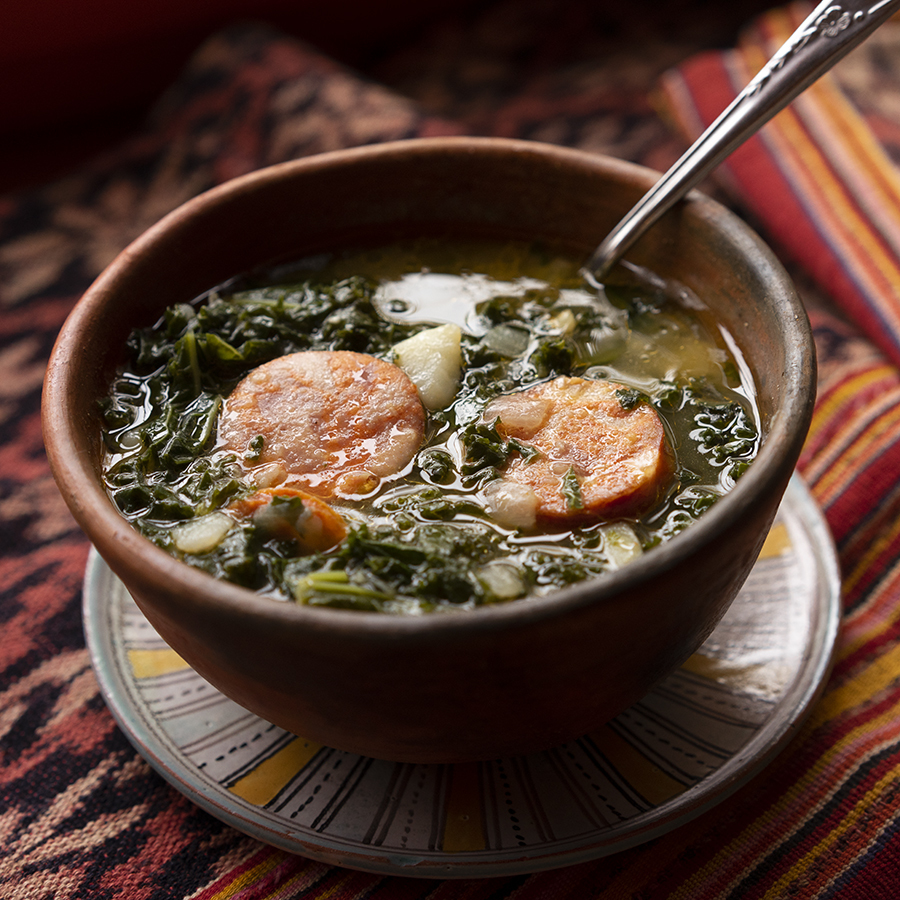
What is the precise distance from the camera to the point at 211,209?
8.63 ft

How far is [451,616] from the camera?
5.16 ft

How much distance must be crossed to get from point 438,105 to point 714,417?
11.7 ft

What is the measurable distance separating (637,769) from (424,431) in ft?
3.09

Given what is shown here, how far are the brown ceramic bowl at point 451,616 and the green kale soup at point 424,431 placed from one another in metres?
0.13

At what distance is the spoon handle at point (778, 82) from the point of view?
7.71 ft

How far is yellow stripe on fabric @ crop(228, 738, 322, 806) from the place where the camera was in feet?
6.92

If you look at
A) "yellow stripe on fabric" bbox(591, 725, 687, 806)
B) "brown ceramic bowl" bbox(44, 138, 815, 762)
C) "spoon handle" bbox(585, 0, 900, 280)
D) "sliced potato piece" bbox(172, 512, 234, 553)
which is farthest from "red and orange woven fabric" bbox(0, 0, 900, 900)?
"spoon handle" bbox(585, 0, 900, 280)

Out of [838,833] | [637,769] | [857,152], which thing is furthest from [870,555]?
[857,152]

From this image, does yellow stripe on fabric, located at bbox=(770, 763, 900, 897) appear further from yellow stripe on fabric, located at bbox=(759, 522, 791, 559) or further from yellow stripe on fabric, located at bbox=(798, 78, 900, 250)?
yellow stripe on fabric, located at bbox=(798, 78, 900, 250)

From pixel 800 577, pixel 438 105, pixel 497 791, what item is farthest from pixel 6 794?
pixel 438 105

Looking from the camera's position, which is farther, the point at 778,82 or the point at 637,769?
the point at 778,82

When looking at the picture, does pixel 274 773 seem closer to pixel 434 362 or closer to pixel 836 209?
pixel 434 362

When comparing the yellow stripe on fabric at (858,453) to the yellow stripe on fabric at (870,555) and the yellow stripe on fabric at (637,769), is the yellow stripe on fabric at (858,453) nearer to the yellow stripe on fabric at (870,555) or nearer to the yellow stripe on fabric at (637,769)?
the yellow stripe on fabric at (870,555)

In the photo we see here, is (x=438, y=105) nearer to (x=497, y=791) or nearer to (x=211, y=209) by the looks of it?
(x=211, y=209)
